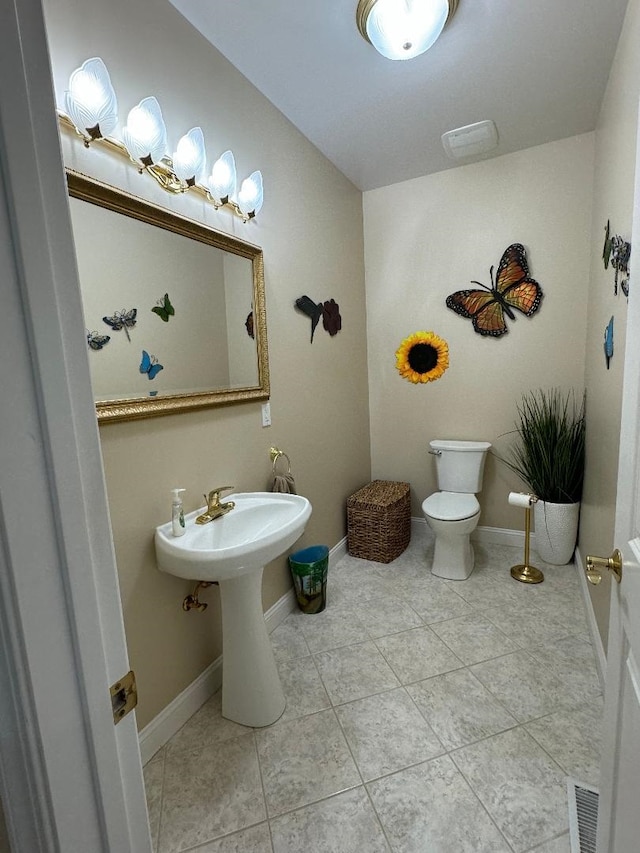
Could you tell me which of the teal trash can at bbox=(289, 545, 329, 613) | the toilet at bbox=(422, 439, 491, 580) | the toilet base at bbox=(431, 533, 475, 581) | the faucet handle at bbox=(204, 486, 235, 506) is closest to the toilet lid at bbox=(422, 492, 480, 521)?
the toilet at bbox=(422, 439, 491, 580)

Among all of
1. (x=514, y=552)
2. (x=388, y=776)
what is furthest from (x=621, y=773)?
→ (x=514, y=552)

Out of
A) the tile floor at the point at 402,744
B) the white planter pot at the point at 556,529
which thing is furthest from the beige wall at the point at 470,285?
the tile floor at the point at 402,744

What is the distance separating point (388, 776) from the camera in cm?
127

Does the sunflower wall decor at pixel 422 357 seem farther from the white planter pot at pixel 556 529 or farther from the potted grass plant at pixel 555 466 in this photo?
the white planter pot at pixel 556 529

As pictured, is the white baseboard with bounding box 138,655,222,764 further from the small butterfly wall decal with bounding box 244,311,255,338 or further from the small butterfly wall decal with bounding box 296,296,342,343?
the small butterfly wall decal with bounding box 296,296,342,343

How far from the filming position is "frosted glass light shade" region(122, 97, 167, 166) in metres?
1.23

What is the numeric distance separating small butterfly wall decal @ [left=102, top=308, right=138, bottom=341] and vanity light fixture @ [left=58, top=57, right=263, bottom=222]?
0.47 m

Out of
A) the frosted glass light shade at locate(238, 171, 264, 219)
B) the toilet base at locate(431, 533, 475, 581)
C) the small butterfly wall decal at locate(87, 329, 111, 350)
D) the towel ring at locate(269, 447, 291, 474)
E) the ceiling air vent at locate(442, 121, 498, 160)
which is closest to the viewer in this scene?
the small butterfly wall decal at locate(87, 329, 111, 350)

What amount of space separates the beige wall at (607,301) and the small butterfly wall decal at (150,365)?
164 cm

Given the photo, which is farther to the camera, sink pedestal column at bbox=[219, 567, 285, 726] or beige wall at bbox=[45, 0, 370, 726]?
sink pedestal column at bbox=[219, 567, 285, 726]

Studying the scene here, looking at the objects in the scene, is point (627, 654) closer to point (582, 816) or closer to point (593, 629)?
point (582, 816)

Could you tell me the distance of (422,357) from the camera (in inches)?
114

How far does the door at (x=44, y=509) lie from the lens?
377 mm

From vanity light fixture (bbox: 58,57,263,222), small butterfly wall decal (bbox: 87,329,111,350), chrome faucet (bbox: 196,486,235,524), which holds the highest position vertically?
vanity light fixture (bbox: 58,57,263,222)
